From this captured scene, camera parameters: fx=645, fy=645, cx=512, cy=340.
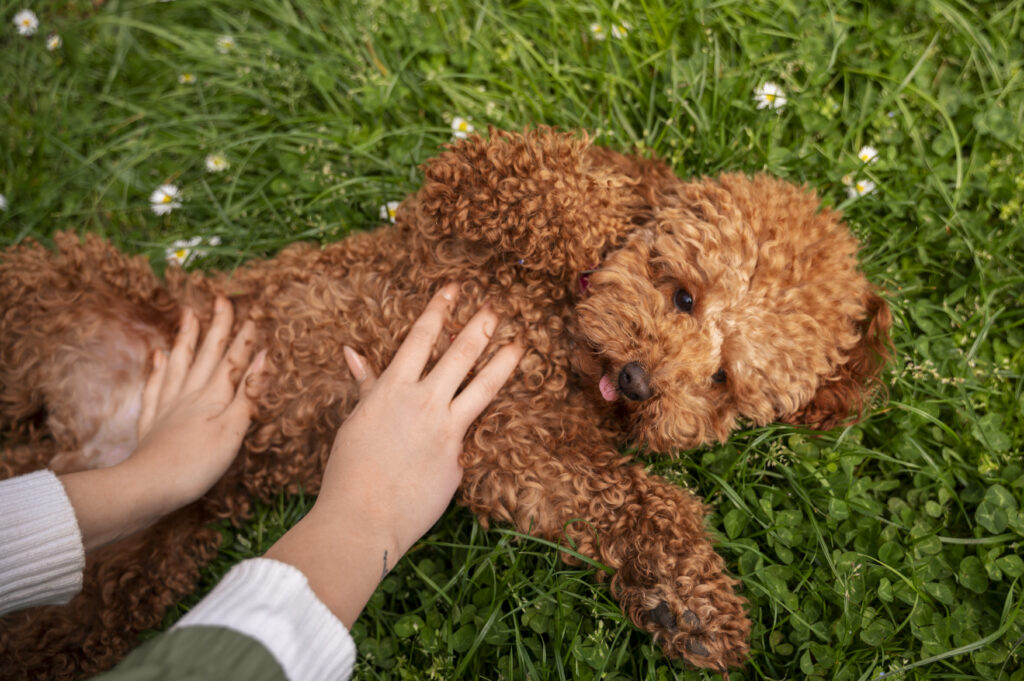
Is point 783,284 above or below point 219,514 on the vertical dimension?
above

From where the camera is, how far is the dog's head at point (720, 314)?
2076 mm

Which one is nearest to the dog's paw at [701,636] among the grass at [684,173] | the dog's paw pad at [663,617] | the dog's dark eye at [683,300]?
the dog's paw pad at [663,617]

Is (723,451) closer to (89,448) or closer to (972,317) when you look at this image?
(972,317)

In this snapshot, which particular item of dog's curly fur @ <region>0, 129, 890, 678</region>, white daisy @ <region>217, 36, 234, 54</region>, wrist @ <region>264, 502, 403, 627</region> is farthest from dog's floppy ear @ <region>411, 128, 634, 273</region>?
white daisy @ <region>217, 36, 234, 54</region>

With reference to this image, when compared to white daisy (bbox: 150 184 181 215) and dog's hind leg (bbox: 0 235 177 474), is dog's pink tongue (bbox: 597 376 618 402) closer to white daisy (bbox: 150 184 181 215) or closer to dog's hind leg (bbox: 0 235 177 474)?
dog's hind leg (bbox: 0 235 177 474)

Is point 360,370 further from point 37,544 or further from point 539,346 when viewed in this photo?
point 37,544

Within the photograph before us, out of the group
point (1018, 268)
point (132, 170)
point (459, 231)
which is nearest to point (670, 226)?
point (459, 231)

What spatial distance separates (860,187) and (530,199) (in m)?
1.80

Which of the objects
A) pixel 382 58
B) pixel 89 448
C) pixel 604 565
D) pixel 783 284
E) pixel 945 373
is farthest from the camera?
pixel 382 58

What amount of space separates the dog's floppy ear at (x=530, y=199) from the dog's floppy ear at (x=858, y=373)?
94 cm

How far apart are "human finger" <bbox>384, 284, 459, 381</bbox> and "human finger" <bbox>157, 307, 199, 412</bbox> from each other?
2.98ft

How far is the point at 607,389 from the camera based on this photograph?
219 cm

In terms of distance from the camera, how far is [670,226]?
2.25 metres

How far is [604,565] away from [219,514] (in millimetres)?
1599
